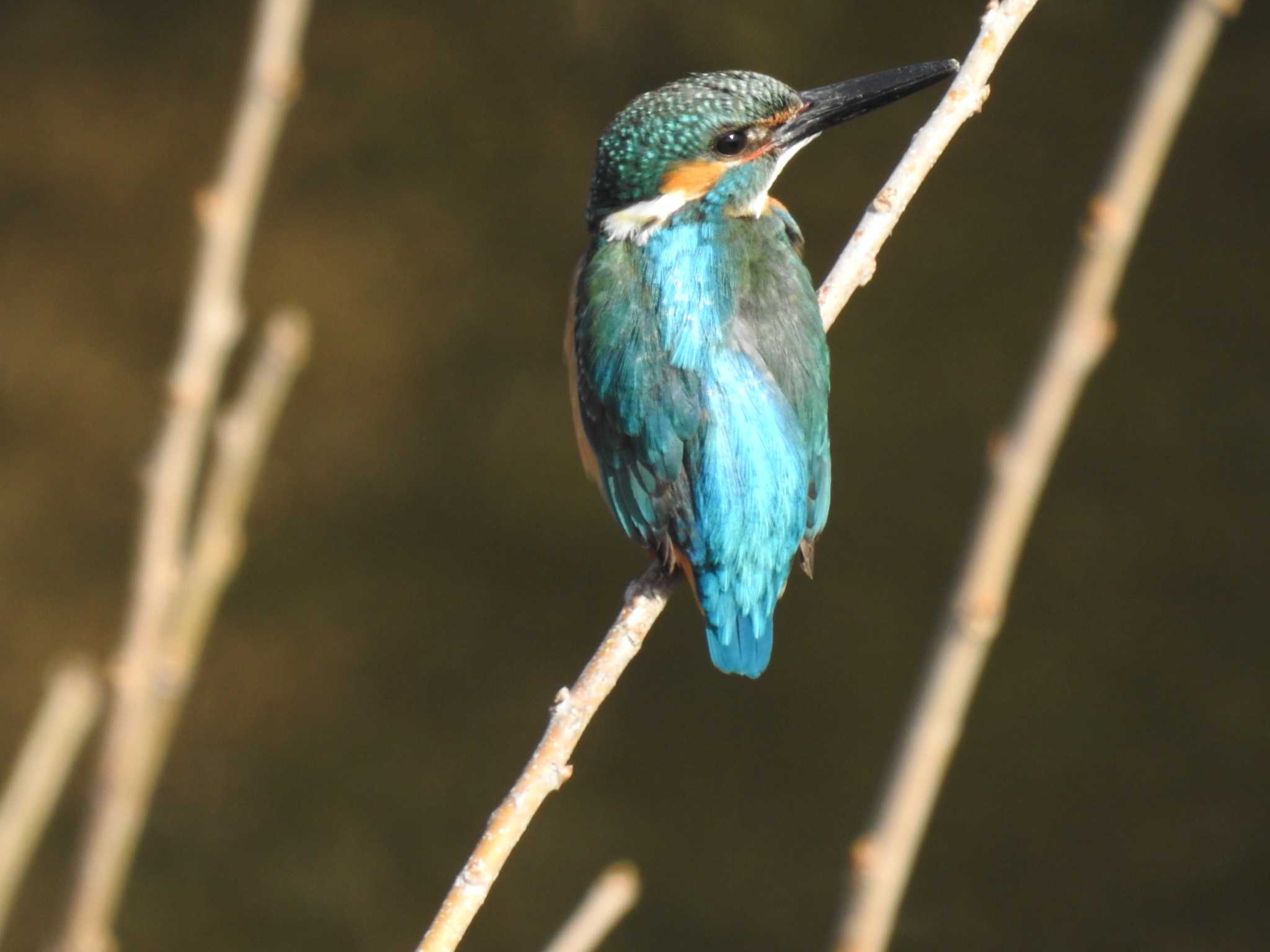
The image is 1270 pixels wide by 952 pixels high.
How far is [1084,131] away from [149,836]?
222cm

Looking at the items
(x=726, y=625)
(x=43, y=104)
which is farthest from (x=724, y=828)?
(x=43, y=104)

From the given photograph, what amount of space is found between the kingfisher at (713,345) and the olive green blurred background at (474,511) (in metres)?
0.95

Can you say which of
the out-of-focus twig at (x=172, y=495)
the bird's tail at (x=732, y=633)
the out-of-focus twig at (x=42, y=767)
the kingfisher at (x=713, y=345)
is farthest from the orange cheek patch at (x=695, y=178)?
the out-of-focus twig at (x=42, y=767)

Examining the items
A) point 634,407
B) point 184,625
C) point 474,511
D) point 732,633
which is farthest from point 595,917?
point 474,511

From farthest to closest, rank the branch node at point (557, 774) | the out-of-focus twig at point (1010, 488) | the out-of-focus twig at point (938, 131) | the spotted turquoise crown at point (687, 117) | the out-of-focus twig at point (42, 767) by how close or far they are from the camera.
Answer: the spotted turquoise crown at point (687, 117) < the out-of-focus twig at point (938, 131) < the branch node at point (557, 774) < the out-of-focus twig at point (42, 767) < the out-of-focus twig at point (1010, 488)

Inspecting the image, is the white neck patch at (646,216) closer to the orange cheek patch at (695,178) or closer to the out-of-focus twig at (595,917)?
the orange cheek patch at (695,178)

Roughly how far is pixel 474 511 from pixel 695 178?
133 cm

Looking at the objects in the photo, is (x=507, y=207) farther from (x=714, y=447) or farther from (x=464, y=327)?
(x=714, y=447)

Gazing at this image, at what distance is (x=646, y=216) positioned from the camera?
2.09m

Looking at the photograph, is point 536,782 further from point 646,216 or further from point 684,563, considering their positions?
point 646,216

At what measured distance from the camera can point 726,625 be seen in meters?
1.94

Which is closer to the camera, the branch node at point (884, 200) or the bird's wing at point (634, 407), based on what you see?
the branch node at point (884, 200)

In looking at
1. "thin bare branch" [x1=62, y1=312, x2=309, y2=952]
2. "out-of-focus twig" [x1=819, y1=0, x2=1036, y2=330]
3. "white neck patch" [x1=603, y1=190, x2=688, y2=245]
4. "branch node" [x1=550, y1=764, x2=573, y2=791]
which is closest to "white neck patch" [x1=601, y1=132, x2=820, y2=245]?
"white neck patch" [x1=603, y1=190, x2=688, y2=245]

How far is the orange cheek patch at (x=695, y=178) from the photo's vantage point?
81.7 inches
